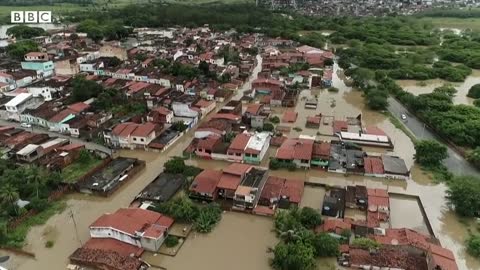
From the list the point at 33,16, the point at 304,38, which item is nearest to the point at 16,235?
the point at 304,38

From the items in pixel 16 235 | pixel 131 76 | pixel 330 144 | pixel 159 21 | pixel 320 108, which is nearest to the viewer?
pixel 16 235

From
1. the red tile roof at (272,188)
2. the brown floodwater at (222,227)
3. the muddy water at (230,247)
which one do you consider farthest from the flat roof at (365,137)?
the muddy water at (230,247)

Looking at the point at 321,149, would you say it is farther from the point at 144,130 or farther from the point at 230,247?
the point at 144,130

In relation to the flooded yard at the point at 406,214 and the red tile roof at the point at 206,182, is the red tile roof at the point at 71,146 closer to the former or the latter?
the red tile roof at the point at 206,182

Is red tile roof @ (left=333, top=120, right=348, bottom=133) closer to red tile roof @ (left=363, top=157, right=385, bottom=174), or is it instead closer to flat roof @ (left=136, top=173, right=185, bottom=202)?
red tile roof @ (left=363, top=157, right=385, bottom=174)

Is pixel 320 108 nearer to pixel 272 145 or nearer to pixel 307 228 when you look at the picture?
pixel 272 145

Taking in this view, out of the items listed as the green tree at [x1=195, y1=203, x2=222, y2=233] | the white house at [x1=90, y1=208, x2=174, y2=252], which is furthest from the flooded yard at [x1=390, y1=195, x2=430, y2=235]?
the white house at [x1=90, y1=208, x2=174, y2=252]
